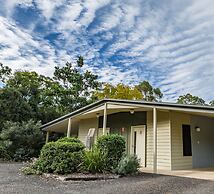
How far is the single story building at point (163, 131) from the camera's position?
396 inches

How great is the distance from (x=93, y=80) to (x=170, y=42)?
17.0 m

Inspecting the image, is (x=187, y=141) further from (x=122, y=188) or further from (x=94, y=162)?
(x=122, y=188)

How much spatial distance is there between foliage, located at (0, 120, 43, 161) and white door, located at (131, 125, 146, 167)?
7.54 metres

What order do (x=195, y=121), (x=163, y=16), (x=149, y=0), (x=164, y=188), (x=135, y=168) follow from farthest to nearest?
(x=195, y=121) → (x=163, y=16) → (x=149, y=0) → (x=135, y=168) → (x=164, y=188)

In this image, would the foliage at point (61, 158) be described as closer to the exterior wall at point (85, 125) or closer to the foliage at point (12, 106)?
the exterior wall at point (85, 125)

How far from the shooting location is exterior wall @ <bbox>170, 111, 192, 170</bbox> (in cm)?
1009

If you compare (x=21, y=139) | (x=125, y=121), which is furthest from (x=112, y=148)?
(x=21, y=139)

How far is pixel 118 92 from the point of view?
28781mm

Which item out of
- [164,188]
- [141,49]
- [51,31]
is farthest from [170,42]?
[164,188]

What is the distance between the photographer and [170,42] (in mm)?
12523

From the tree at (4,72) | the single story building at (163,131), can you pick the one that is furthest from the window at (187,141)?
the tree at (4,72)

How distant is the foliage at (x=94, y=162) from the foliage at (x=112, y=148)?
8.0 inches

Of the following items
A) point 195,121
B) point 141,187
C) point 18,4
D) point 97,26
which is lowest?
point 141,187

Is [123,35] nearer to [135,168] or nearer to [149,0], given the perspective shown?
[149,0]
